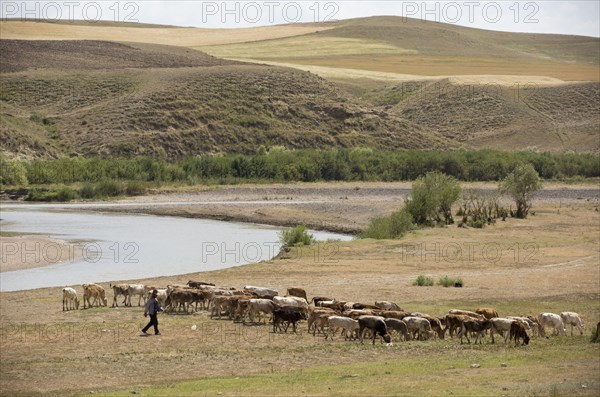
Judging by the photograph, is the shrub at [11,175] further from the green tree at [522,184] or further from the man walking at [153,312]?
the man walking at [153,312]

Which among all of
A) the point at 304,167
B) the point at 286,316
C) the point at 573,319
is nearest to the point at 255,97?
the point at 304,167

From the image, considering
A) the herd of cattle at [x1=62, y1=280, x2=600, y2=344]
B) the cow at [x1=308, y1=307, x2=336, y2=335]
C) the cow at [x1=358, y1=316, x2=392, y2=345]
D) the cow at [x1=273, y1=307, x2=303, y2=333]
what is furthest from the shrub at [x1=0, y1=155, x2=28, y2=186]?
the cow at [x1=358, y1=316, x2=392, y2=345]

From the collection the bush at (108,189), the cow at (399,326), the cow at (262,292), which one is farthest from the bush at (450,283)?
the bush at (108,189)

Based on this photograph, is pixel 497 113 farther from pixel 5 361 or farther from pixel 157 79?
pixel 5 361

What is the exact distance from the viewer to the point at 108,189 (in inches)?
3086

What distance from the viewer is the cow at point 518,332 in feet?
81.3

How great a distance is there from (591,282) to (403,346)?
12600 millimetres

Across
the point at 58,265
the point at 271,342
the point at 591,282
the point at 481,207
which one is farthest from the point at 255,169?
the point at 271,342

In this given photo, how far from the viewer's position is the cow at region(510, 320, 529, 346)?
81.3 feet

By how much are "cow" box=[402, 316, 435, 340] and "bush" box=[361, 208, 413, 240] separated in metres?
23.6

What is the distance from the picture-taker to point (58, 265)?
4188 centimetres

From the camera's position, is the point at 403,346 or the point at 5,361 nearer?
the point at 5,361

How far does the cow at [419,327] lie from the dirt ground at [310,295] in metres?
0.67

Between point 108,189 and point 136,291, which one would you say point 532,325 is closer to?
point 136,291
